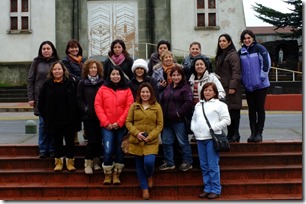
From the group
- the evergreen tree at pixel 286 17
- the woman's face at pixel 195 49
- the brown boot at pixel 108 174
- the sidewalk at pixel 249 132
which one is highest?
the evergreen tree at pixel 286 17

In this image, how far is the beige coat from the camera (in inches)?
258

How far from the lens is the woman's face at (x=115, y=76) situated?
6914 mm

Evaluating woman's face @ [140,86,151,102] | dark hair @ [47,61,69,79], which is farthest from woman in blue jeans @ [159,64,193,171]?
dark hair @ [47,61,69,79]

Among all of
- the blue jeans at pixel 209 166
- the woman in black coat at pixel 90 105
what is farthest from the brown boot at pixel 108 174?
the blue jeans at pixel 209 166

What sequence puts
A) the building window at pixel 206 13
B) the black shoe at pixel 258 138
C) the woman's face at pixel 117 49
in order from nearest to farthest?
the woman's face at pixel 117 49
the black shoe at pixel 258 138
the building window at pixel 206 13

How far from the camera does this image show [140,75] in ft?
23.3

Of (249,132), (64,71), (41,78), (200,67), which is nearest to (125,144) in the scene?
(64,71)

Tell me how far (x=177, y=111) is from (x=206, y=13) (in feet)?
46.3

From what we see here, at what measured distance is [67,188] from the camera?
7078mm

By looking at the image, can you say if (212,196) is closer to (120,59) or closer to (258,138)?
(258,138)

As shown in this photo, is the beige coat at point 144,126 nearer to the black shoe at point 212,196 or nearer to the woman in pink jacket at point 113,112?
the woman in pink jacket at point 113,112

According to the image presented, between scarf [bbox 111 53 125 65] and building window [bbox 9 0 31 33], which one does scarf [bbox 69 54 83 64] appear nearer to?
scarf [bbox 111 53 125 65]

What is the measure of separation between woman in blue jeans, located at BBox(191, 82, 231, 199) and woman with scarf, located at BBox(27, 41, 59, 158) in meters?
2.72

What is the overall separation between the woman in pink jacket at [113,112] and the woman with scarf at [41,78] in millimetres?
1353
